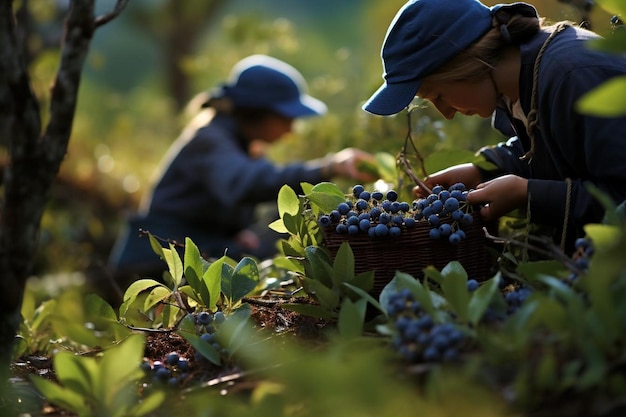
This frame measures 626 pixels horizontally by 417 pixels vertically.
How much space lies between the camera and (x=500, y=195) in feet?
6.10

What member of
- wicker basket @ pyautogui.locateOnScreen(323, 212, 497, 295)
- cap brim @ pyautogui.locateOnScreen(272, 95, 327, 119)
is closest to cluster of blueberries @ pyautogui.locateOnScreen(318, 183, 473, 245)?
wicker basket @ pyautogui.locateOnScreen(323, 212, 497, 295)

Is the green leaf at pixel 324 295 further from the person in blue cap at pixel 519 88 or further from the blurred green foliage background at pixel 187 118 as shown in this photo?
the blurred green foliage background at pixel 187 118

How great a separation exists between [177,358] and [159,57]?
17369 millimetres

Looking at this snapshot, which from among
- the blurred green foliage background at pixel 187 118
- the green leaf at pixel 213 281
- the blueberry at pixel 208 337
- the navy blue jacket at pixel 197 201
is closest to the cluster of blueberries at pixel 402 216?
the green leaf at pixel 213 281

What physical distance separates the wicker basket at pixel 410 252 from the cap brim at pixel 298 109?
265 cm

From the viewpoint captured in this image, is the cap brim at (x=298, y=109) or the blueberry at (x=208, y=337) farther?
the cap brim at (x=298, y=109)

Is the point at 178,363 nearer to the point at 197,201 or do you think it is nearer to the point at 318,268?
the point at 318,268

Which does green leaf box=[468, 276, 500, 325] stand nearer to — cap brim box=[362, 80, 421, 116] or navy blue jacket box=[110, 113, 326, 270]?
cap brim box=[362, 80, 421, 116]

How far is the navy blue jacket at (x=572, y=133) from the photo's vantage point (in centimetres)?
179

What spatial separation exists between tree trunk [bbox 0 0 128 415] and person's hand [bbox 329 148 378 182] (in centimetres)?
124

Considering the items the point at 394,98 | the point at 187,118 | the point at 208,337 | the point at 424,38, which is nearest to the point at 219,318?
the point at 208,337

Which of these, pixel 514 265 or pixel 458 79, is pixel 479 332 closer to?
pixel 514 265

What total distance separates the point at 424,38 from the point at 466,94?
195 mm

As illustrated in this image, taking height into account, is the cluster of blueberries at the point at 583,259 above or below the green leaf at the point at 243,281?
above
